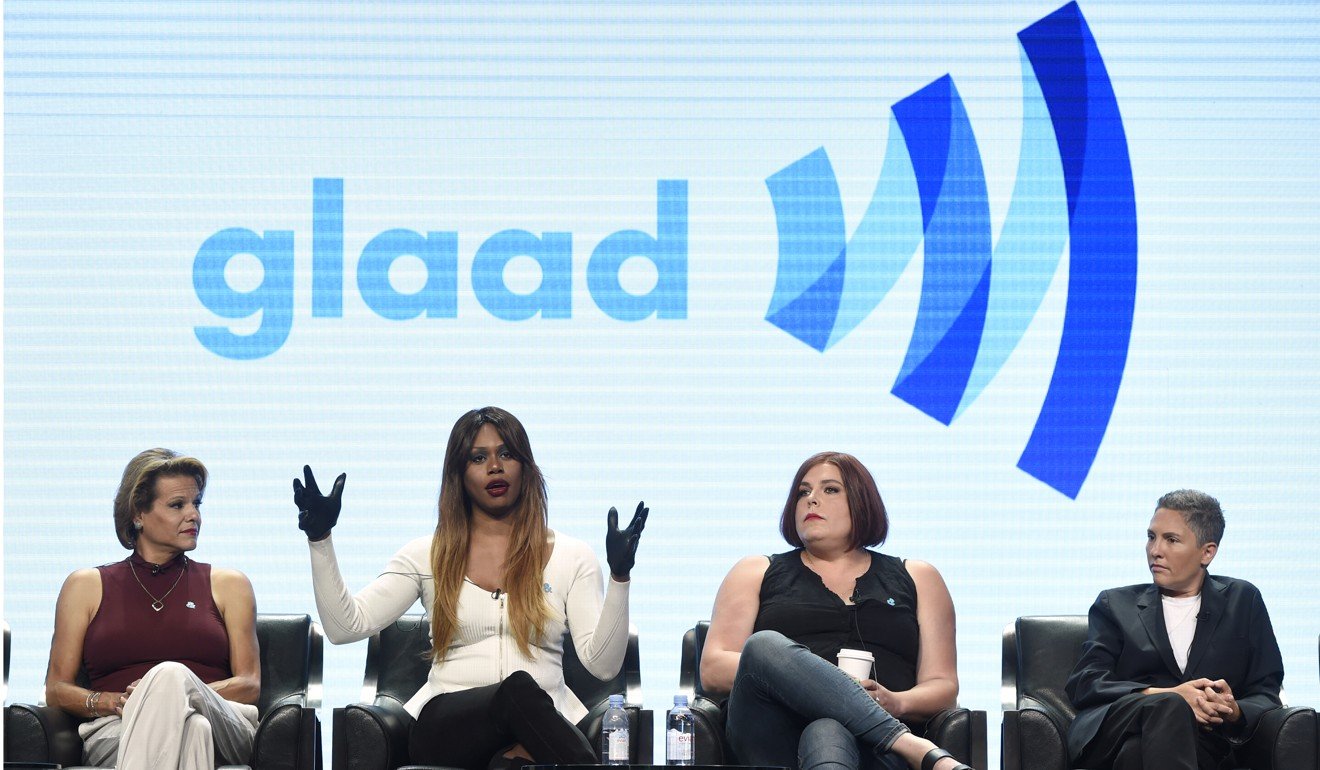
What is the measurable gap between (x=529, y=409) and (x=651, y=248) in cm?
71

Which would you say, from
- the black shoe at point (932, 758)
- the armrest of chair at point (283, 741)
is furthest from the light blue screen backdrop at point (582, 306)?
the black shoe at point (932, 758)

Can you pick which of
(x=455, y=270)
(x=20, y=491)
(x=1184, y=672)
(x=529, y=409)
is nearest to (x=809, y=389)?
(x=529, y=409)

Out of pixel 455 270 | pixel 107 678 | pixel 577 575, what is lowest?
pixel 107 678

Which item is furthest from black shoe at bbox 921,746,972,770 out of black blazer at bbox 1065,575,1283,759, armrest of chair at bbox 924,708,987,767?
black blazer at bbox 1065,575,1283,759

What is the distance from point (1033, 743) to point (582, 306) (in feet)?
7.20

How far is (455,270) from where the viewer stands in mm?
4879

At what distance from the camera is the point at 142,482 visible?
12.7ft

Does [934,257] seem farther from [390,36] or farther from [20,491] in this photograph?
[20,491]

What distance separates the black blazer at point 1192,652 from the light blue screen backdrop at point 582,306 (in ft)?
3.20

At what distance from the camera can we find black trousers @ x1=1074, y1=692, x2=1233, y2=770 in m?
3.30

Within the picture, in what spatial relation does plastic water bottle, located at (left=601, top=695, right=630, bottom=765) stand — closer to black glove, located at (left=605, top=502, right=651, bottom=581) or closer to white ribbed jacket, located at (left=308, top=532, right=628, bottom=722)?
white ribbed jacket, located at (left=308, top=532, right=628, bottom=722)

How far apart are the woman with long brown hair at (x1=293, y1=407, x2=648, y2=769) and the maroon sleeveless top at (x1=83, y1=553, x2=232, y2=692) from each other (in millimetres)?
402

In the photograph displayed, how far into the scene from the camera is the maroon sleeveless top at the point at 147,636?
3801mm

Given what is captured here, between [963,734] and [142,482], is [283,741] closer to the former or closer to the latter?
[142,482]
